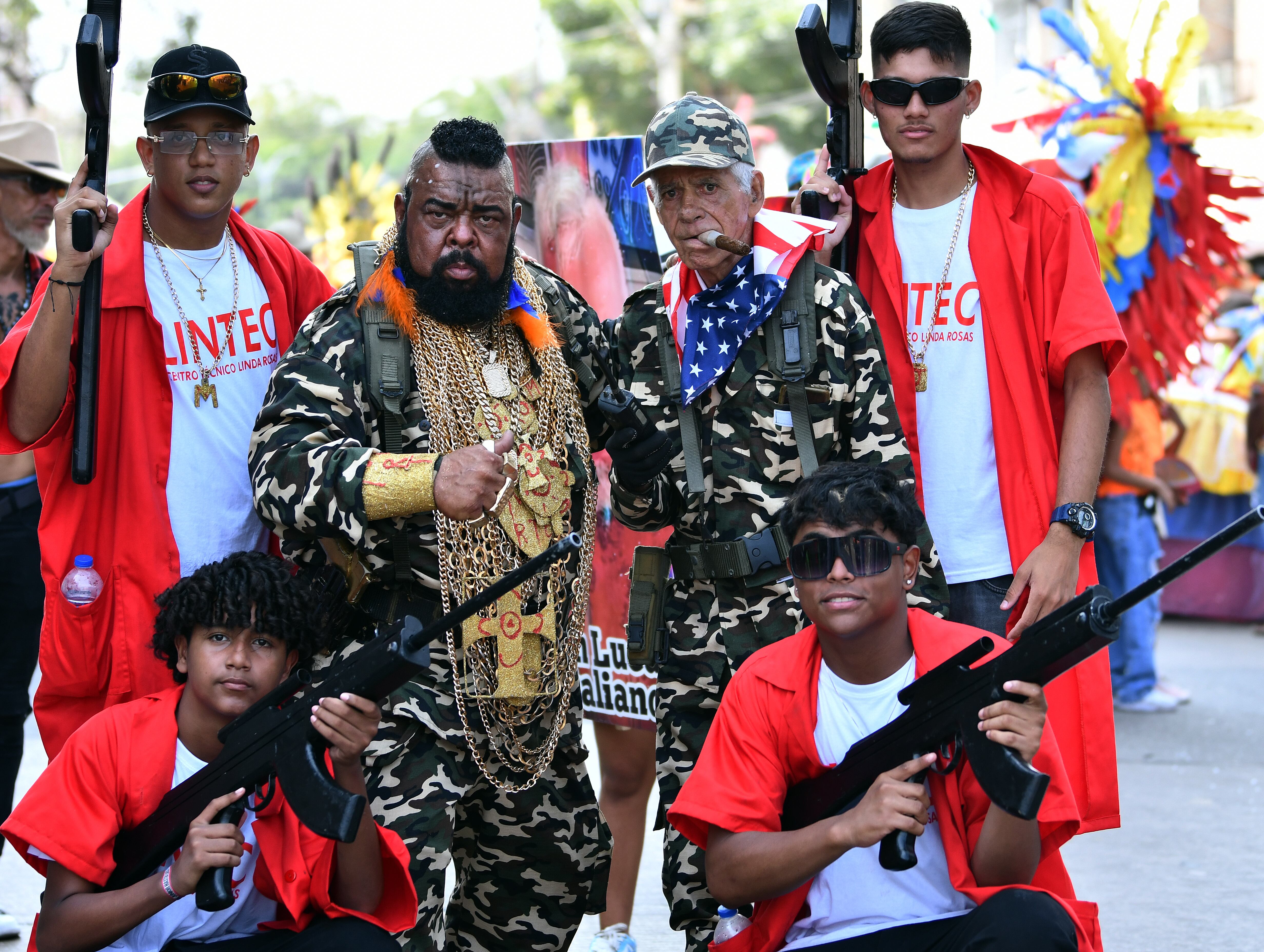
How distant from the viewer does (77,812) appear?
2.76 m

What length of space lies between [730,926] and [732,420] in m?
1.13

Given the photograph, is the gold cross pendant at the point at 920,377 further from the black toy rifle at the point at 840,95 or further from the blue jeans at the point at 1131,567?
the blue jeans at the point at 1131,567

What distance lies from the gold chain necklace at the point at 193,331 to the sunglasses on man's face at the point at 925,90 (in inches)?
66.3

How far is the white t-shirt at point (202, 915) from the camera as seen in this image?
111 inches

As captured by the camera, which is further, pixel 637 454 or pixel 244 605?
pixel 637 454

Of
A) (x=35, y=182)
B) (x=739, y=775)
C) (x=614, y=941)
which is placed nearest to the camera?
(x=739, y=775)

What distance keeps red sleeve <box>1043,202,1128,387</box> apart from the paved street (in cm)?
201

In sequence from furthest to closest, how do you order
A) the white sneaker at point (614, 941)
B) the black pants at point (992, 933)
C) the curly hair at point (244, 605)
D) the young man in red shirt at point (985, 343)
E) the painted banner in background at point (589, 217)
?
the painted banner in background at point (589, 217) → the white sneaker at point (614, 941) → the young man in red shirt at point (985, 343) → the curly hair at point (244, 605) → the black pants at point (992, 933)

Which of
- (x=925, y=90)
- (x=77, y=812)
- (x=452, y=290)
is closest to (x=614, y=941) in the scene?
(x=77, y=812)

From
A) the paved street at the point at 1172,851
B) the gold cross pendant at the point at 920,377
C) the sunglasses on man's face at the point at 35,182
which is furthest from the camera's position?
the sunglasses on man's face at the point at 35,182

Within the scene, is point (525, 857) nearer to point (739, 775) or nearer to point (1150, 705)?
point (739, 775)

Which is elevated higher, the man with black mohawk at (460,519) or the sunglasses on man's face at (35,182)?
the sunglasses on man's face at (35,182)

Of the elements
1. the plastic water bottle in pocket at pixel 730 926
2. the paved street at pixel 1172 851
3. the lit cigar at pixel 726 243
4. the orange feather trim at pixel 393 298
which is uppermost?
the lit cigar at pixel 726 243

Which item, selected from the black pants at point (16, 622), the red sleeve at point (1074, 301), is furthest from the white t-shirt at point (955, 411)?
the black pants at point (16, 622)
